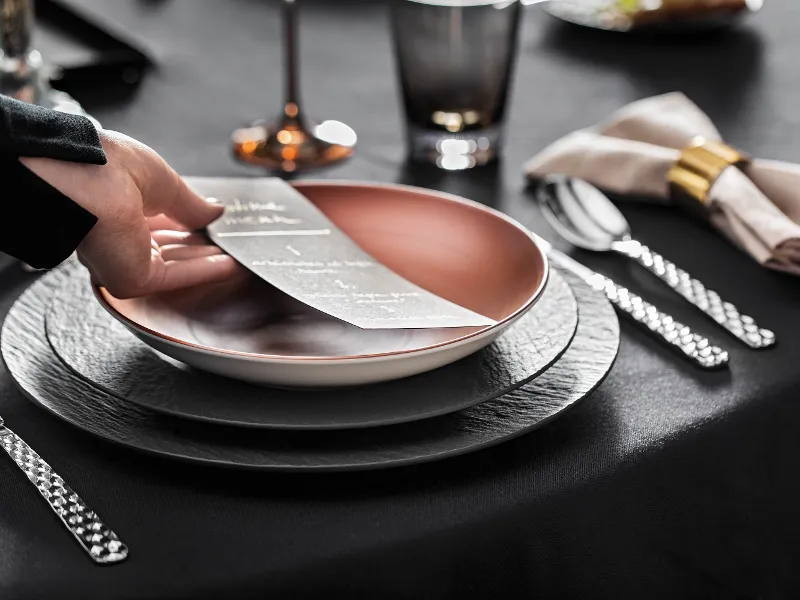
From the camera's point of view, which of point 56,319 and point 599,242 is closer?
point 56,319

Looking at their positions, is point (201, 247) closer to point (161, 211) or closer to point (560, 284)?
point (161, 211)

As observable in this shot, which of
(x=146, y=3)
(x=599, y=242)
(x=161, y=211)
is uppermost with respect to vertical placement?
(x=161, y=211)

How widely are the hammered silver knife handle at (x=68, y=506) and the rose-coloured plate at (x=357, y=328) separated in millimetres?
81

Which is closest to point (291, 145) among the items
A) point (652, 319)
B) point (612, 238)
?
point (612, 238)

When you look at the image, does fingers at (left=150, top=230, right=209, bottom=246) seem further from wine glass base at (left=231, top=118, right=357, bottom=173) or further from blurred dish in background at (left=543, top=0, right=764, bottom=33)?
blurred dish in background at (left=543, top=0, right=764, bottom=33)

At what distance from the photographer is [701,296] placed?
76cm

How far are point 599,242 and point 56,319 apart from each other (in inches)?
15.7

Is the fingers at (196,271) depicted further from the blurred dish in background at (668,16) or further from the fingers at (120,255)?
the blurred dish in background at (668,16)

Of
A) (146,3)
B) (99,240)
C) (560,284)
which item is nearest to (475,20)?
(560,284)

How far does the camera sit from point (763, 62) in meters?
1.29

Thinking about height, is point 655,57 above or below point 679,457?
below

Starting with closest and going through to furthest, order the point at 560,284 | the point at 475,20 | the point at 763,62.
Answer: the point at 560,284, the point at 475,20, the point at 763,62

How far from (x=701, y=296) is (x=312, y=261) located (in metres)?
0.27

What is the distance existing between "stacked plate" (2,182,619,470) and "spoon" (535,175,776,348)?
0.09 metres
